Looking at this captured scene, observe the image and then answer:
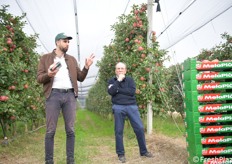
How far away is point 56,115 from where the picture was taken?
177 inches

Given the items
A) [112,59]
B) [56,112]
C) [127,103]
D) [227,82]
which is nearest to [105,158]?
[127,103]

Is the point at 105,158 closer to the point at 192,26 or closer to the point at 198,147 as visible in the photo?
the point at 198,147

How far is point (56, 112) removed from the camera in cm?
448

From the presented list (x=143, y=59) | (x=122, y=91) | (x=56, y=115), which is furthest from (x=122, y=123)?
(x=143, y=59)

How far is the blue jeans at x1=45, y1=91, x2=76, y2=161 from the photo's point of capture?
4.45 m

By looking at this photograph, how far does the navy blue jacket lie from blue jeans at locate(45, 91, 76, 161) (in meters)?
0.89

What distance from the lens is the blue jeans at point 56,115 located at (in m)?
4.45

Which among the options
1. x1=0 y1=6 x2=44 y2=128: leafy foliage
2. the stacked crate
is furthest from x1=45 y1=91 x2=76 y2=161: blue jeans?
the stacked crate

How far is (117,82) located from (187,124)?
56.2 inches

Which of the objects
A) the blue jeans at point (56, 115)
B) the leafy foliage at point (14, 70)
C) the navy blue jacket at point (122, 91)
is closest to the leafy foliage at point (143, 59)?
the navy blue jacket at point (122, 91)

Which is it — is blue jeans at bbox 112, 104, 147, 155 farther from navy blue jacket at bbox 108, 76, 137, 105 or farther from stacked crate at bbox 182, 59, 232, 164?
stacked crate at bbox 182, 59, 232, 164

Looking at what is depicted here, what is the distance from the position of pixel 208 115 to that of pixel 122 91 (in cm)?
166

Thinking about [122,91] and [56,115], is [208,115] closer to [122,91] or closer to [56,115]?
[122,91]

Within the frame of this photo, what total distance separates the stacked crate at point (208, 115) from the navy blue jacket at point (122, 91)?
4.55 feet
